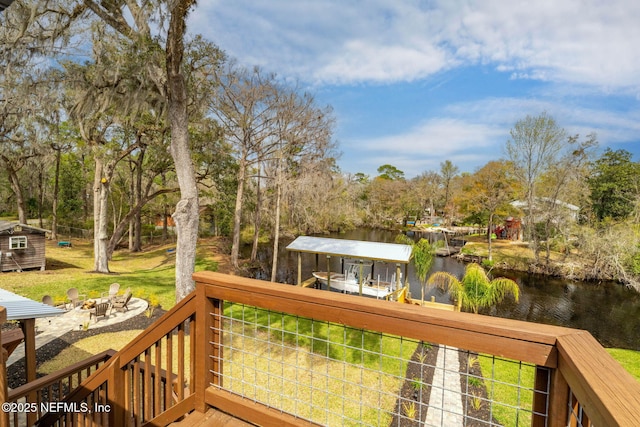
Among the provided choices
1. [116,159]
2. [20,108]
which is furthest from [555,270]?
[20,108]

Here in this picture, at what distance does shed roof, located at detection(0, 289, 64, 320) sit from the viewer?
3267 millimetres

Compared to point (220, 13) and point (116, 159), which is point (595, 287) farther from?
point (116, 159)

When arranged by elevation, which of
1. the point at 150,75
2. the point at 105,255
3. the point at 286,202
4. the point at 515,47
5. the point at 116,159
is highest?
the point at 515,47

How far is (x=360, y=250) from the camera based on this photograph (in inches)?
456

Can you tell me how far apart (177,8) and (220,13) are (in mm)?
3371

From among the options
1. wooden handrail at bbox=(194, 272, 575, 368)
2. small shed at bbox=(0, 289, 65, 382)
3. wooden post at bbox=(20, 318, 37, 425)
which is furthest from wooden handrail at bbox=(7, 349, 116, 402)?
wooden handrail at bbox=(194, 272, 575, 368)

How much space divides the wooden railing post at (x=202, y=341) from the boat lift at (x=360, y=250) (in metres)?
9.31

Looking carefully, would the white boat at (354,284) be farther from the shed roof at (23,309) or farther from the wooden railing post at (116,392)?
the wooden railing post at (116,392)

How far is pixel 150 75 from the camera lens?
6.73m

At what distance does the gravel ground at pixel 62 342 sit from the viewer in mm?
4688

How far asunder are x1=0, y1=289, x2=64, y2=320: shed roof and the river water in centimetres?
1095

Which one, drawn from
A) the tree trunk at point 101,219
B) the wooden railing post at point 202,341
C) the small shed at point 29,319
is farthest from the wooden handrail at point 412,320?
the tree trunk at point 101,219

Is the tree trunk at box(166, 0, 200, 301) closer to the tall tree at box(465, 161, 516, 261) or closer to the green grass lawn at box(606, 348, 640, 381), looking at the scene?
the green grass lawn at box(606, 348, 640, 381)

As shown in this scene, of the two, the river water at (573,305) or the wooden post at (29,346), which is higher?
the wooden post at (29,346)
